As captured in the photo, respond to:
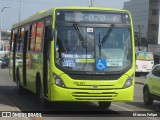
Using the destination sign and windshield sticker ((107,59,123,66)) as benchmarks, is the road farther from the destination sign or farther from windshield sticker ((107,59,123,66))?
the destination sign

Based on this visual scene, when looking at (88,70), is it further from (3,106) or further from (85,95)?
(3,106)

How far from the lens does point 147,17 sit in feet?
393

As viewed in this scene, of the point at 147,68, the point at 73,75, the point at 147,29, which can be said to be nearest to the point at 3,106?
the point at 73,75

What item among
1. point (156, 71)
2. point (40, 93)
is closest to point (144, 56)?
point (156, 71)

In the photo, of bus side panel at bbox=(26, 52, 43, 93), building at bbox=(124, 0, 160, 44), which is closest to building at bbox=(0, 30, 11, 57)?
building at bbox=(124, 0, 160, 44)

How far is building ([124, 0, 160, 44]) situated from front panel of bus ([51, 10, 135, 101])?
103889 millimetres

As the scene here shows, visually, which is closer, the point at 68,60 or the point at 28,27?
the point at 68,60

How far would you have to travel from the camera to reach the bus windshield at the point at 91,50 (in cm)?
1266

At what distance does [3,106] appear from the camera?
14.0 m

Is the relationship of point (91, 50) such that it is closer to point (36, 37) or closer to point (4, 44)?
point (36, 37)

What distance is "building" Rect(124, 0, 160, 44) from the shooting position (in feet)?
386

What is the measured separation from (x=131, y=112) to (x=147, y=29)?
106m

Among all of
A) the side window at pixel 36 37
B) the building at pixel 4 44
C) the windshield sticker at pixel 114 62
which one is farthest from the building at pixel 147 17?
the windshield sticker at pixel 114 62

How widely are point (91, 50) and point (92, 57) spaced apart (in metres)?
0.21
